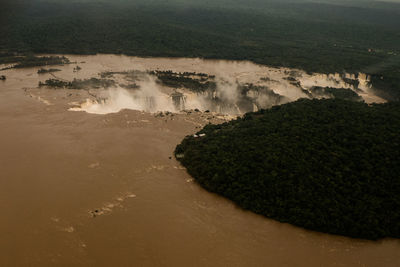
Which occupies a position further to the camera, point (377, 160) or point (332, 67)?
point (332, 67)

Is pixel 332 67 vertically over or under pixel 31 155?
over

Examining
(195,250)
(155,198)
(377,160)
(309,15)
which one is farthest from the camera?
(309,15)

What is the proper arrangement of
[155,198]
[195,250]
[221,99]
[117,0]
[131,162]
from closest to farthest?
[195,250] < [155,198] < [131,162] < [221,99] < [117,0]

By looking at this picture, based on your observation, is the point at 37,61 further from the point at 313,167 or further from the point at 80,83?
the point at 313,167

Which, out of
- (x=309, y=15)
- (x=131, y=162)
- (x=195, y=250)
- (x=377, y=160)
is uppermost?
(x=309, y=15)

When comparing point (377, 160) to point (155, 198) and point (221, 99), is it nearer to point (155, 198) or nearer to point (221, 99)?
point (155, 198)

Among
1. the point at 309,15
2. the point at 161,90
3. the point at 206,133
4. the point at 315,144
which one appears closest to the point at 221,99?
the point at 161,90

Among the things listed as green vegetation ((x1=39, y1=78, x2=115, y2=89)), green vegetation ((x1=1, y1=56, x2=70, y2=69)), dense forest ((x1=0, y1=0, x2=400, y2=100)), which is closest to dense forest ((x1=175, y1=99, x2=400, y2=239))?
green vegetation ((x1=39, y1=78, x2=115, y2=89))

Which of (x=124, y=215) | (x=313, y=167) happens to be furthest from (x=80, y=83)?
(x=313, y=167)
